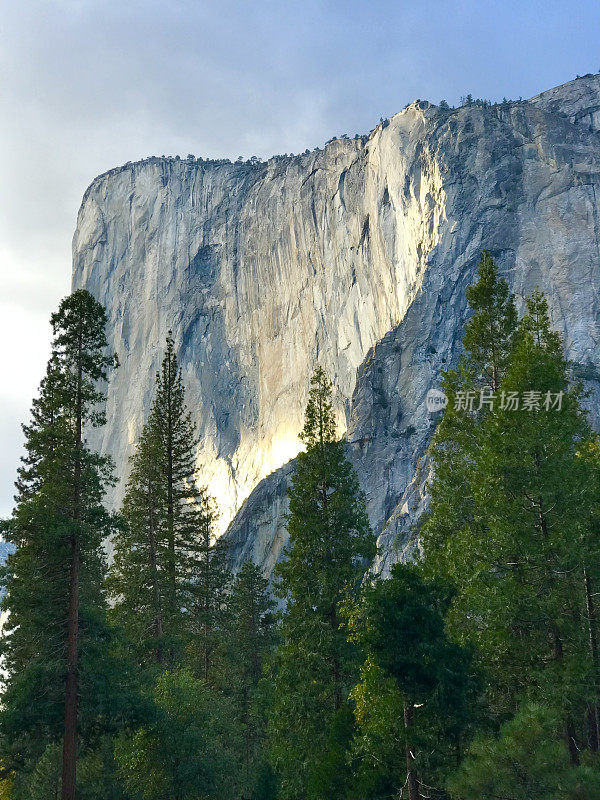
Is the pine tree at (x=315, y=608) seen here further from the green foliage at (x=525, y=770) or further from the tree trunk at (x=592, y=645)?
the green foliage at (x=525, y=770)

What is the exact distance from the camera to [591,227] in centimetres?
8056

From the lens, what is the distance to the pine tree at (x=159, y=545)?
89.7ft

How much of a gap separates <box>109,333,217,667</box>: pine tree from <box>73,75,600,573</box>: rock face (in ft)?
100

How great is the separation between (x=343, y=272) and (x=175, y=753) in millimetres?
85659

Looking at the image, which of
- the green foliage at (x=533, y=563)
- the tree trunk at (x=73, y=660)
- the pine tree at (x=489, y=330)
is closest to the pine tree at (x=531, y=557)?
the green foliage at (x=533, y=563)

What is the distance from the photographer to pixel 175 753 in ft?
68.7

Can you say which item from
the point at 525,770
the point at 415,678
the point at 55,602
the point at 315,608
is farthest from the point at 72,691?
the point at 525,770

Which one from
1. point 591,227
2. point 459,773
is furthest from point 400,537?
point 459,773

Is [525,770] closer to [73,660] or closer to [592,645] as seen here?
[592,645]

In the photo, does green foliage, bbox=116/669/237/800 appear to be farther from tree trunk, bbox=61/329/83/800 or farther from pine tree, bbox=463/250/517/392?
pine tree, bbox=463/250/517/392

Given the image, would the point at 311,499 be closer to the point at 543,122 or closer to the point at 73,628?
the point at 73,628

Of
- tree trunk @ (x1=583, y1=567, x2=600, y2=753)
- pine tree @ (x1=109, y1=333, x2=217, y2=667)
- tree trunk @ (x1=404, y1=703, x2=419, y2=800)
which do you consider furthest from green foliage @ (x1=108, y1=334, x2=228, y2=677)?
tree trunk @ (x1=583, y1=567, x2=600, y2=753)

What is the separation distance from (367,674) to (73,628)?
8.15m

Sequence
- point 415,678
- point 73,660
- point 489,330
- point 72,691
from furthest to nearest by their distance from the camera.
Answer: point 489,330 → point 73,660 → point 72,691 → point 415,678
